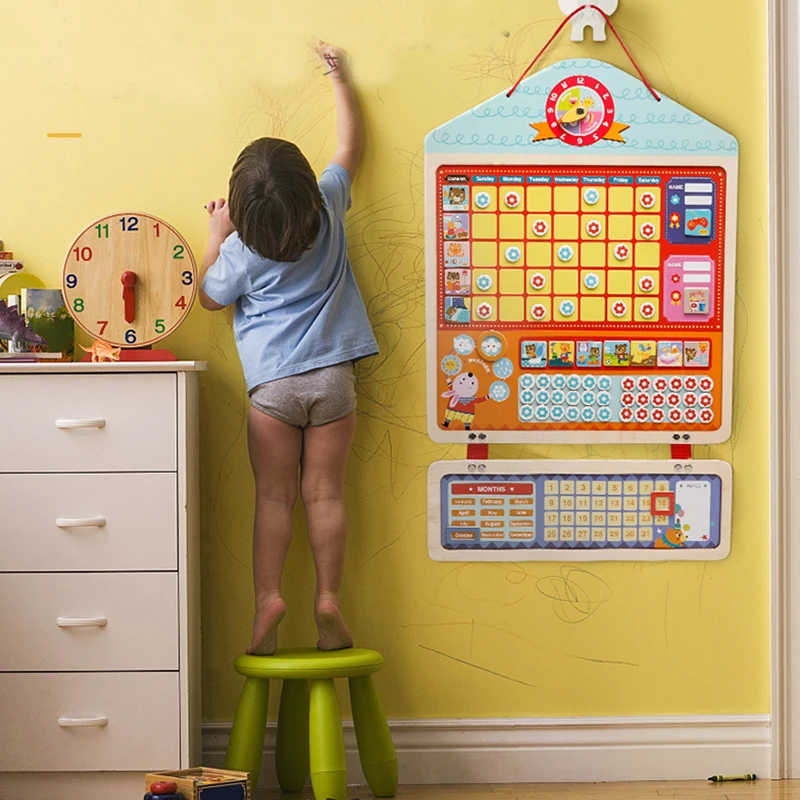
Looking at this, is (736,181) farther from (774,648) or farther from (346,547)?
(346,547)

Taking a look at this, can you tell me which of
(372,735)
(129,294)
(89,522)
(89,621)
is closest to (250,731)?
(372,735)

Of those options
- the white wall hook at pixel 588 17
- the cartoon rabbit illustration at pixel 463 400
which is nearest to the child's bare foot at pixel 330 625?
the cartoon rabbit illustration at pixel 463 400

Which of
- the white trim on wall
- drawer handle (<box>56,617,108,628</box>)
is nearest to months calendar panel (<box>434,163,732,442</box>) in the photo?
the white trim on wall

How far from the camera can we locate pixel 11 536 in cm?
182

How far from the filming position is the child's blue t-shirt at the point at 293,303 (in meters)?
1.95

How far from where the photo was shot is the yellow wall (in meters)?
2.06

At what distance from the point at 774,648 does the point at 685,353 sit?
0.68m

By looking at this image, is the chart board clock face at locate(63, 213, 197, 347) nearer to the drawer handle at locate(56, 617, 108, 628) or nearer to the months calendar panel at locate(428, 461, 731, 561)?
the drawer handle at locate(56, 617, 108, 628)

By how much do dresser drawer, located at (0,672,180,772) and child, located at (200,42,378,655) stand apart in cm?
22

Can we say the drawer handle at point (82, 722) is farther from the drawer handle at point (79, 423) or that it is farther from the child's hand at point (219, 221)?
the child's hand at point (219, 221)

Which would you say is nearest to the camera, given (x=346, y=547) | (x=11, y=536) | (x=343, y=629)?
(x=11, y=536)

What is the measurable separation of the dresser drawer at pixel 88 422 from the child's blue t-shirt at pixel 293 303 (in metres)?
0.22

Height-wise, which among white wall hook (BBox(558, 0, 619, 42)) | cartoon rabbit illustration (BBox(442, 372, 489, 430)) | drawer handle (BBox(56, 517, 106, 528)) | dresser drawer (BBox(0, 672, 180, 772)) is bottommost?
dresser drawer (BBox(0, 672, 180, 772))

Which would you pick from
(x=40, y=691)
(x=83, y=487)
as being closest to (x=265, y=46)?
(x=83, y=487)
